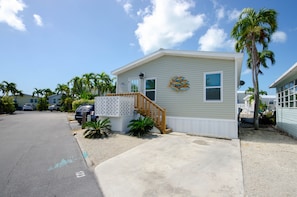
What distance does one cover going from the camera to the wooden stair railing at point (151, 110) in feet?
25.0

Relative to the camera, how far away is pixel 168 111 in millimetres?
8570

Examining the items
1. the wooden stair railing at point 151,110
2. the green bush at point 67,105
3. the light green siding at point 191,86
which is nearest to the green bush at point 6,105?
the green bush at point 67,105

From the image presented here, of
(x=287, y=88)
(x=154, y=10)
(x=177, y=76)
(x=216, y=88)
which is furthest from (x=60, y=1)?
(x=287, y=88)

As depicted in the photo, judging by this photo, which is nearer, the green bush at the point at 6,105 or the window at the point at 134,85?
the window at the point at 134,85

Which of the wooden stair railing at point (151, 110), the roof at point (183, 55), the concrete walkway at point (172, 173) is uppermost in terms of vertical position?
the roof at point (183, 55)

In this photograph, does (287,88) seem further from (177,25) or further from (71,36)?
(71,36)

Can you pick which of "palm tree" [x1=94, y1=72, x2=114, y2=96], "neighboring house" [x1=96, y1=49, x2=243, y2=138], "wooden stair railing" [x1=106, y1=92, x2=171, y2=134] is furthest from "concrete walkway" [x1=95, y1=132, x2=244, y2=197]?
"palm tree" [x1=94, y1=72, x2=114, y2=96]

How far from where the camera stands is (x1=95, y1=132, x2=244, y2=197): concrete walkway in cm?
255

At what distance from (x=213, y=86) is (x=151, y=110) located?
11.3ft

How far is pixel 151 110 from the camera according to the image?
8203 mm

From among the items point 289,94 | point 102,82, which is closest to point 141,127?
point 289,94

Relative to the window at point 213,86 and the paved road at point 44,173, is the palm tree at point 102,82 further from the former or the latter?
the paved road at point 44,173

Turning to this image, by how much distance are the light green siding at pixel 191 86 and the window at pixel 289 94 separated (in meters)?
3.85

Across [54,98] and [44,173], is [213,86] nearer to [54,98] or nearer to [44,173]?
[44,173]
